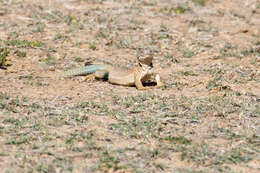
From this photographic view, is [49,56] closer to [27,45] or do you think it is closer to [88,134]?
[27,45]

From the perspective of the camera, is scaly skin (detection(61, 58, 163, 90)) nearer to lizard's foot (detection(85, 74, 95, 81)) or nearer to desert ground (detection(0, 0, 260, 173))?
lizard's foot (detection(85, 74, 95, 81))

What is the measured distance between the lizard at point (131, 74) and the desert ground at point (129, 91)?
0.18 meters

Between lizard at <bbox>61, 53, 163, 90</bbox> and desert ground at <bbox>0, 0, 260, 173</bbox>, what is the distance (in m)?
0.18

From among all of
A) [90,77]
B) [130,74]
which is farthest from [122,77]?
[90,77]

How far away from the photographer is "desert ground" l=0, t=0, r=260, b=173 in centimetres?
604

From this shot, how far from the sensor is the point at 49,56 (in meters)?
11.1

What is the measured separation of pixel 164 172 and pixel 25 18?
9.14 metres

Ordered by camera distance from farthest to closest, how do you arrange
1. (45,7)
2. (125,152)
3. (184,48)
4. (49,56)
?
(45,7)
(184,48)
(49,56)
(125,152)

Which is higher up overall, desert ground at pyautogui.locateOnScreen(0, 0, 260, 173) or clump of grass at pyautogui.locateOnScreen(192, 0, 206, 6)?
clump of grass at pyautogui.locateOnScreen(192, 0, 206, 6)

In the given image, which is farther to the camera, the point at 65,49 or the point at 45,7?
the point at 45,7

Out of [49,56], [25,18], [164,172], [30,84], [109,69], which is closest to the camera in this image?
[164,172]

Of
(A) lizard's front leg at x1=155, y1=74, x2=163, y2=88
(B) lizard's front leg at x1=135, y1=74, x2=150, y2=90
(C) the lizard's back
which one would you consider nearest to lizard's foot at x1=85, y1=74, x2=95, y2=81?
(C) the lizard's back

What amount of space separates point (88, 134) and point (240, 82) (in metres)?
4.15

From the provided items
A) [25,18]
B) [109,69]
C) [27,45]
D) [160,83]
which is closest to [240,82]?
[160,83]
